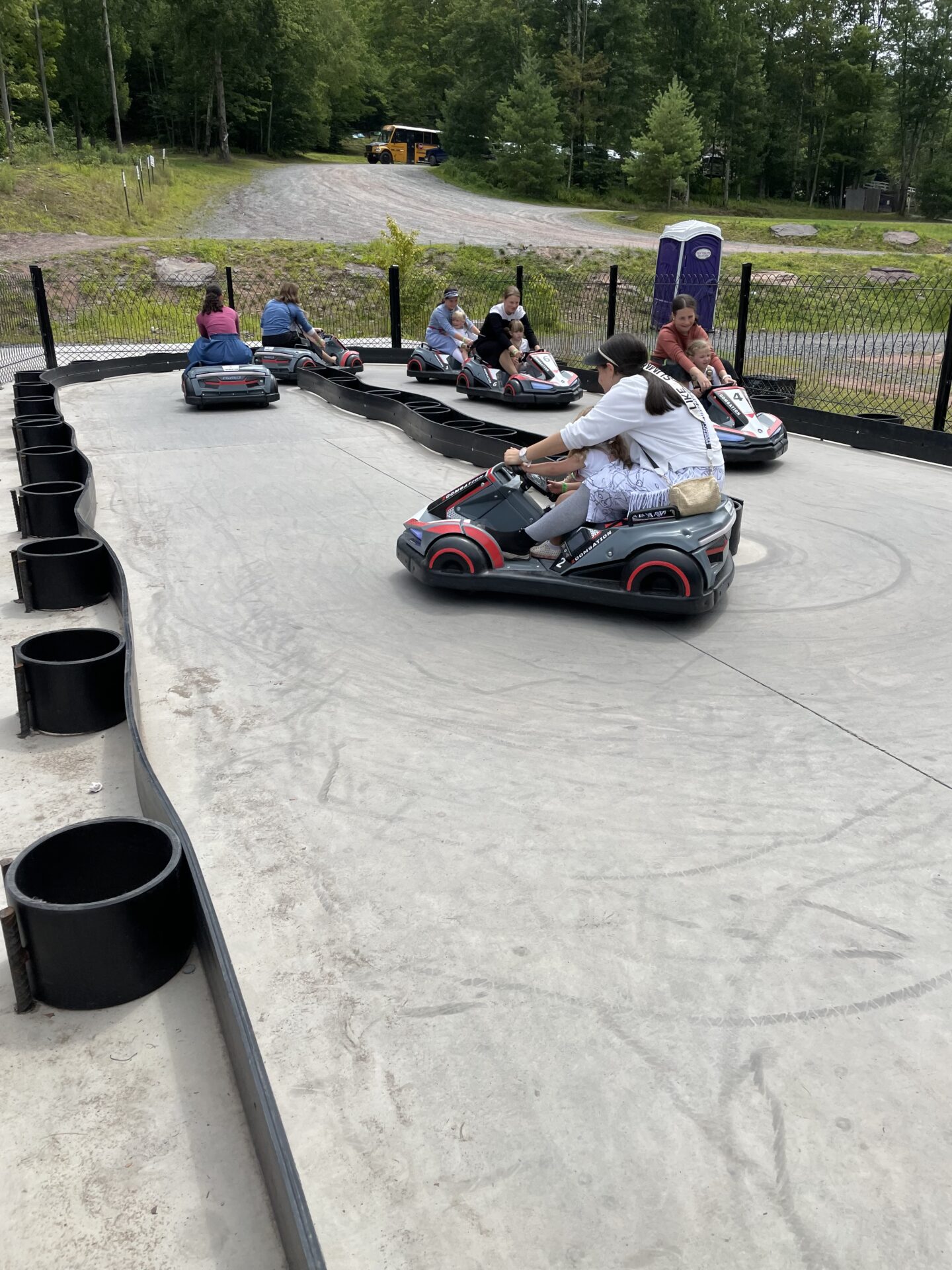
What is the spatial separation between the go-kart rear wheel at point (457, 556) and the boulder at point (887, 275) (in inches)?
989

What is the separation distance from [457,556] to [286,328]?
9150 millimetres

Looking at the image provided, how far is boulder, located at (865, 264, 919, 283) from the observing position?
26.2m

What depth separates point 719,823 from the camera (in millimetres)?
2869

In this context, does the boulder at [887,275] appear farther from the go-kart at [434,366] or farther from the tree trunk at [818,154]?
the tree trunk at [818,154]

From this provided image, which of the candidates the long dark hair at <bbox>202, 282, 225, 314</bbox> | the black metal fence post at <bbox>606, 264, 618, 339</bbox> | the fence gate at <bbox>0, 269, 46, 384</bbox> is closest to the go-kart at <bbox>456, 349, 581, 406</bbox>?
the black metal fence post at <bbox>606, 264, 618, 339</bbox>

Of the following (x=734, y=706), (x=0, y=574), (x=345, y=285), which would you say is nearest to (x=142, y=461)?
(x=0, y=574)

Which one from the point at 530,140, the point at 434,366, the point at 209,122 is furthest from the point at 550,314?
the point at 209,122

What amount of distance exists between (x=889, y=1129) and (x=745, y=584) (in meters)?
3.49

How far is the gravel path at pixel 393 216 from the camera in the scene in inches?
1143

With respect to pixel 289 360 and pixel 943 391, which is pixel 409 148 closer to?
pixel 289 360

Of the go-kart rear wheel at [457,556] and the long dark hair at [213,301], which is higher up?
the long dark hair at [213,301]

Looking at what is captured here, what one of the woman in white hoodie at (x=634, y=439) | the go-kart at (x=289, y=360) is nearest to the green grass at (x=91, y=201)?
the go-kart at (x=289, y=360)

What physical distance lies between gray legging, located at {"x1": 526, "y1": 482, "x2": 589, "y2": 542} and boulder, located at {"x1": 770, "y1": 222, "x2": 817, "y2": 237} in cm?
3414

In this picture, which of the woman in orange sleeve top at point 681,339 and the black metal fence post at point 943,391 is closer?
the woman in orange sleeve top at point 681,339
